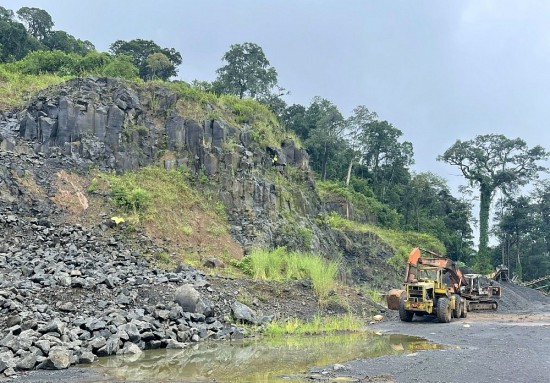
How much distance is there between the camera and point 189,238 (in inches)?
911

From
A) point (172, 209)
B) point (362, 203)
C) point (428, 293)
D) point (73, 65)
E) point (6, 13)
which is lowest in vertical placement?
point (428, 293)

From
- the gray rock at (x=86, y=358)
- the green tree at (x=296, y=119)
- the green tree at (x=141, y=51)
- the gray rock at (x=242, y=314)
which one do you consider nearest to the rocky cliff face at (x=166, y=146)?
the gray rock at (x=242, y=314)

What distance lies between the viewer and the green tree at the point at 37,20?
49875mm

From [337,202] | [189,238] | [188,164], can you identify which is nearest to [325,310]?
[189,238]

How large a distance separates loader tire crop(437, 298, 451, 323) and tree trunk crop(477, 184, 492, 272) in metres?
32.3

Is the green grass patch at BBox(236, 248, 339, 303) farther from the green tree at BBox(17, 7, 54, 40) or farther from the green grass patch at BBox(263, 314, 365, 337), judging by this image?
the green tree at BBox(17, 7, 54, 40)

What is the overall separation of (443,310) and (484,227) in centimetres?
3613

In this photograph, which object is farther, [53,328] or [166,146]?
[166,146]

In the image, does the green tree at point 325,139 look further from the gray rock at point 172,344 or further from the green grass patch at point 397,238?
the gray rock at point 172,344

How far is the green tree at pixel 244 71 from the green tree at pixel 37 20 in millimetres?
18983

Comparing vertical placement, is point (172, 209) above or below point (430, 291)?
above

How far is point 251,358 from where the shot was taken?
10.9m

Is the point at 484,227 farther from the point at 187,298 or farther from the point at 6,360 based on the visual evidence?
the point at 6,360

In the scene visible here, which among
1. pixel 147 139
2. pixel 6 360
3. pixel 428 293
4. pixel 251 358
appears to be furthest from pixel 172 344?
pixel 147 139
